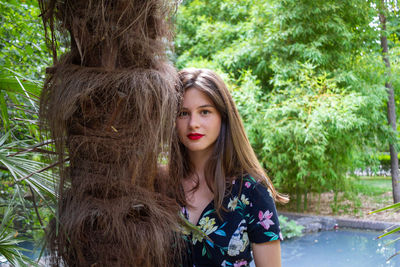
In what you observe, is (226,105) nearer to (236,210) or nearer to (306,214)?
(236,210)

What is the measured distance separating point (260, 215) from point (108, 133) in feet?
2.34

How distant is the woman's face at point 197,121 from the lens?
1.55 m

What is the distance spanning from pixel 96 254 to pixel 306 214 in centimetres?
728

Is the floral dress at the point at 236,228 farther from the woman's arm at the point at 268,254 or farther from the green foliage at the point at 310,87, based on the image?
the green foliage at the point at 310,87

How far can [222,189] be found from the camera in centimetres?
159

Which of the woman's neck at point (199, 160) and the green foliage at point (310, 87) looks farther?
the green foliage at point (310, 87)

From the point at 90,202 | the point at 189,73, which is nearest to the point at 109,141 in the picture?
the point at 90,202

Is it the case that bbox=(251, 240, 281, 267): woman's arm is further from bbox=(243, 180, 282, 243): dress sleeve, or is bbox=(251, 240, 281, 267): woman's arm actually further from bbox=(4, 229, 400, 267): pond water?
bbox=(4, 229, 400, 267): pond water

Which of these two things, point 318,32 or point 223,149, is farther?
point 318,32

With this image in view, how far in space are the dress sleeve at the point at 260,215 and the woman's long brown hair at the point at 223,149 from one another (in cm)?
5

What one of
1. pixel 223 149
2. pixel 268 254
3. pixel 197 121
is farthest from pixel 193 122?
pixel 268 254

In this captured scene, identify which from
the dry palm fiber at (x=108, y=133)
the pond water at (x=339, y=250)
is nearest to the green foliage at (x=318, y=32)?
the pond water at (x=339, y=250)

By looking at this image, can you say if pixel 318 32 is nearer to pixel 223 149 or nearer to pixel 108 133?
pixel 223 149

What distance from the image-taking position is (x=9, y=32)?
8.14 feet
